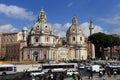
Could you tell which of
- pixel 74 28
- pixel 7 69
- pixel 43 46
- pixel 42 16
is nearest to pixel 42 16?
pixel 42 16

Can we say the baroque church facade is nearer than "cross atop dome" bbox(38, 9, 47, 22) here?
Yes

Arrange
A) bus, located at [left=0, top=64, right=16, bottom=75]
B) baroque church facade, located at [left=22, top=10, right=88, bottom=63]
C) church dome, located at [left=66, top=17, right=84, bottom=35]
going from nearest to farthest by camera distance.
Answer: bus, located at [left=0, top=64, right=16, bottom=75], baroque church facade, located at [left=22, top=10, right=88, bottom=63], church dome, located at [left=66, top=17, right=84, bottom=35]

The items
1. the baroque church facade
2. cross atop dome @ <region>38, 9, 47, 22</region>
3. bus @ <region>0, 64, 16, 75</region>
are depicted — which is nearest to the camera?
bus @ <region>0, 64, 16, 75</region>

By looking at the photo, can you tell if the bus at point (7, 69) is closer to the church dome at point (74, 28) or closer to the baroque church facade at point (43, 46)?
the baroque church facade at point (43, 46)

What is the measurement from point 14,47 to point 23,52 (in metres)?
21.3

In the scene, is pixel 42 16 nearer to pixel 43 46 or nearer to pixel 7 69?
pixel 43 46

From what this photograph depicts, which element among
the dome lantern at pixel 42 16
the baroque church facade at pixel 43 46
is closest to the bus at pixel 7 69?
the baroque church facade at pixel 43 46

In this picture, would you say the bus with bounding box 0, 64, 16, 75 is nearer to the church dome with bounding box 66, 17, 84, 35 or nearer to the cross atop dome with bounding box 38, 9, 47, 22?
the cross atop dome with bounding box 38, 9, 47, 22

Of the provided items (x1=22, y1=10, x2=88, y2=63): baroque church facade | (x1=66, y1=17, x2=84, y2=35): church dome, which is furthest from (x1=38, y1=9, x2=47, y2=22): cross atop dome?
(x1=66, y1=17, x2=84, y2=35): church dome

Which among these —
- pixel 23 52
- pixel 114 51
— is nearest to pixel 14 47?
pixel 23 52

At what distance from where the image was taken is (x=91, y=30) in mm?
142125

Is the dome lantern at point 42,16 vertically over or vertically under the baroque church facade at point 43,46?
over

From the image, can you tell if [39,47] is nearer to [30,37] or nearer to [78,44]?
[30,37]

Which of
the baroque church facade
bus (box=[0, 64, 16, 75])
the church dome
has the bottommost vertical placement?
bus (box=[0, 64, 16, 75])
